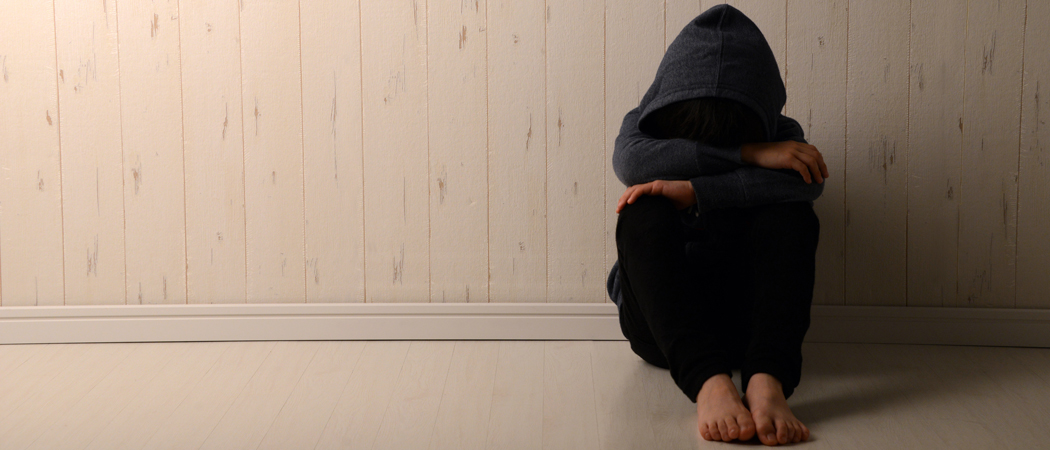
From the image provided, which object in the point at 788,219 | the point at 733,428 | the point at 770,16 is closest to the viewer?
the point at 733,428

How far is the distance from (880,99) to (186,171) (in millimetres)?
1452

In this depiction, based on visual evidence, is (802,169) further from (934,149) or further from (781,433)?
(934,149)

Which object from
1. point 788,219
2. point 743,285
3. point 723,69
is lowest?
point 743,285

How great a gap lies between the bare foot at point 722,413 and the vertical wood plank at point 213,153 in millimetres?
1017

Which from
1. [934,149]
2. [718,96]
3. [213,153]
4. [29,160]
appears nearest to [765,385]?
[718,96]

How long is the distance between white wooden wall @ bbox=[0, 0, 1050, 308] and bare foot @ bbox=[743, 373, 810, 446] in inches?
21.8

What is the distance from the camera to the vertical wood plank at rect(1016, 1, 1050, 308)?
136 cm

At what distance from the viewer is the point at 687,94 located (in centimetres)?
109

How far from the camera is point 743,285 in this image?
1118 millimetres

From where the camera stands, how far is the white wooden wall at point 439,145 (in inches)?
54.6

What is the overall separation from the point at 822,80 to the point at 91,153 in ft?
5.03

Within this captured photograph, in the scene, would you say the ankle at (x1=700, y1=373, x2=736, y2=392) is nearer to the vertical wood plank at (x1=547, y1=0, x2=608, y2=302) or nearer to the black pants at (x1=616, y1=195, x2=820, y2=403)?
the black pants at (x1=616, y1=195, x2=820, y2=403)

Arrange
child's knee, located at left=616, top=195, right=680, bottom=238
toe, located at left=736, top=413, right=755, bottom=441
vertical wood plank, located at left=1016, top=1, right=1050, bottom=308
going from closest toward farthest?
1. toe, located at left=736, top=413, right=755, bottom=441
2. child's knee, located at left=616, top=195, right=680, bottom=238
3. vertical wood plank, located at left=1016, top=1, right=1050, bottom=308

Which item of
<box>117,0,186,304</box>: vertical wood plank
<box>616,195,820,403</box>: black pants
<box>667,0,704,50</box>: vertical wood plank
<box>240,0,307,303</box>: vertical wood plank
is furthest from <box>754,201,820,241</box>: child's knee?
<box>117,0,186,304</box>: vertical wood plank
